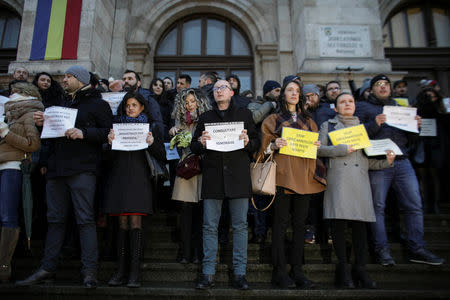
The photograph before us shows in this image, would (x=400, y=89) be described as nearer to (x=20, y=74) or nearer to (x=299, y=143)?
(x=299, y=143)

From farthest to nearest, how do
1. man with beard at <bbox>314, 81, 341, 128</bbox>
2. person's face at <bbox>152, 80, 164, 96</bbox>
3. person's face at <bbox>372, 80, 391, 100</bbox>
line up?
1. person's face at <bbox>152, 80, 164, 96</bbox>
2. man with beard at <bbox>314, 81, 341, 128</bbox>
3. person's face at <bbox>372, 80, 391, 100</bbox>

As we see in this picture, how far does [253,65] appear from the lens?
999 centimetres

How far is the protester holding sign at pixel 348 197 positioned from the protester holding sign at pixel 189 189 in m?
1.58

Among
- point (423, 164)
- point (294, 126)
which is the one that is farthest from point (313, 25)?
point (294, 126)

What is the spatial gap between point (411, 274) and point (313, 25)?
6.03 m

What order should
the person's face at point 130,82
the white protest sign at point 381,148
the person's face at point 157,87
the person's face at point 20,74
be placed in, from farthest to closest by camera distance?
the person's face at point 157,87 → the person's face at point 20,74 → the person's face at point 130,82 → the white protest sign at point 381,148

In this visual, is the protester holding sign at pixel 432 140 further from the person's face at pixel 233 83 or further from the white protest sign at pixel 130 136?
the white protest sign at pixel 130 136

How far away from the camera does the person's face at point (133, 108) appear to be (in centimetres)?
424

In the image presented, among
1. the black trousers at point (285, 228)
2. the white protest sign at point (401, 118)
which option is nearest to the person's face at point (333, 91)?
the white protest sign at point (401, 118)

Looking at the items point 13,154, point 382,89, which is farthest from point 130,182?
point 382,89

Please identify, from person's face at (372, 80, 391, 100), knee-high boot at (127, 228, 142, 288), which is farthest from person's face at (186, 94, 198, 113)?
person's face at (372, 80, 391, 100)

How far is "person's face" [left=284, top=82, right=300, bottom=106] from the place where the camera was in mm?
4254

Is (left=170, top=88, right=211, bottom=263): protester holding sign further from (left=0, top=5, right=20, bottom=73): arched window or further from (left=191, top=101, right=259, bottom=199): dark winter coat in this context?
(left=0, top=5, right=20, bottom=73): arched window

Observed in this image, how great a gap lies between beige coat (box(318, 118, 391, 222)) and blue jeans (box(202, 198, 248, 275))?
3.43ft
